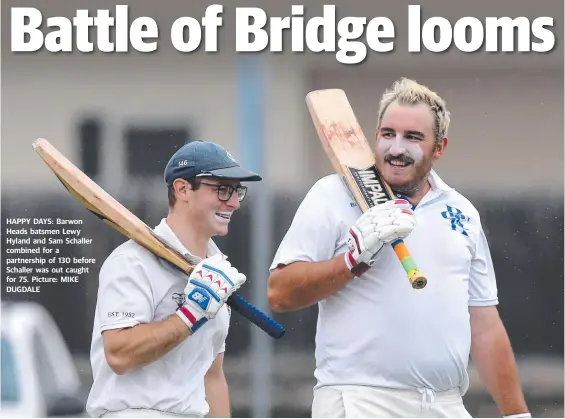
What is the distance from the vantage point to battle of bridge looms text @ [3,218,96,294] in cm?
438

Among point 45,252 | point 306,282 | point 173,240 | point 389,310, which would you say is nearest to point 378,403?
point 389,310

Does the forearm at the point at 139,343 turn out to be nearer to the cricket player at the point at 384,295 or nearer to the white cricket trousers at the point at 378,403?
the cricket player at the point at 384,295

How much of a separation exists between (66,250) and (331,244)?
4.94ft

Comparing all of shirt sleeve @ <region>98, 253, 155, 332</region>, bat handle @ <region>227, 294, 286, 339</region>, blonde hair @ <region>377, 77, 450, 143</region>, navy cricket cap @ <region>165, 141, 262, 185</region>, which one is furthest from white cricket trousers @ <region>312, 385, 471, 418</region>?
blonde hair @ <region>377, 77, 450, 143</region>

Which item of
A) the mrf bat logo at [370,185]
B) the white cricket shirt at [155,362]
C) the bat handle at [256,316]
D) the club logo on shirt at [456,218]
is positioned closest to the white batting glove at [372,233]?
the mrf bat logo at [370,185]

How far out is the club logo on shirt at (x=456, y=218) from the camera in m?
3.40

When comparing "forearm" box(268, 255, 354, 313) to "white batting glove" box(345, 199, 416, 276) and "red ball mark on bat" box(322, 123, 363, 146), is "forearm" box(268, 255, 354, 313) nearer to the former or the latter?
"white batting glove" box(345, 199, 416, 276)

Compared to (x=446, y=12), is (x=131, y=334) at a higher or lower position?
lower

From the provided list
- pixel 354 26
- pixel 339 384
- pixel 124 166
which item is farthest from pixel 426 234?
pixel 124 166

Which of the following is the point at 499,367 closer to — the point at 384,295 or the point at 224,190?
the point at 384,295

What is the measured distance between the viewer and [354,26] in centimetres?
429

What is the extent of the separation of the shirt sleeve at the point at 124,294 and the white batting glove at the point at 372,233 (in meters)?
0.56

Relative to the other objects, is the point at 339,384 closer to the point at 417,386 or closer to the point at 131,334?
the point at 417,386

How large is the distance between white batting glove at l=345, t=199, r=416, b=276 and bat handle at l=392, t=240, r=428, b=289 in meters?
0.05
